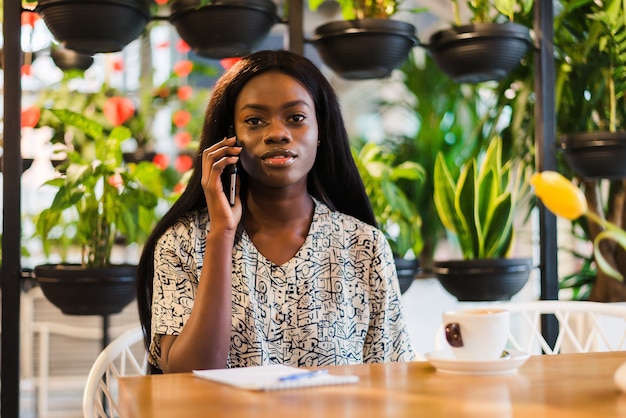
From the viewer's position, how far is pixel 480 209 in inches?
109

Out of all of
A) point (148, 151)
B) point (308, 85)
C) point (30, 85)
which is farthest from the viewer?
point (30, 85)

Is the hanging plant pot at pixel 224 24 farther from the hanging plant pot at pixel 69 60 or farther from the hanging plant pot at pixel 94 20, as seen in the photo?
the hanging plant pot at pixel 69 60

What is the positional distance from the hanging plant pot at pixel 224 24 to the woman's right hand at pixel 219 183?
26.4 inches

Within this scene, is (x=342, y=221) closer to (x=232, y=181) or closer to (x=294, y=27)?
(x=232, y=181)

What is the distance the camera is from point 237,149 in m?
1.68

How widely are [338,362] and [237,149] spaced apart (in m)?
0.44

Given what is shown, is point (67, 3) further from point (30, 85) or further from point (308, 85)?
point (30, 85)

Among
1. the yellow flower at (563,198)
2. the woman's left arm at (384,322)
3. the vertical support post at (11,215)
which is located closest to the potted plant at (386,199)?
the woman's left arm at (384,322)

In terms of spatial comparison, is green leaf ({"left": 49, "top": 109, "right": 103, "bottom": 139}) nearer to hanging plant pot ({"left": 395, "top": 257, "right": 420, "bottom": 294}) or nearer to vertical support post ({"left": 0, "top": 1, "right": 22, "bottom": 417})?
vertical support post ({"left": 0, "top": 1, "right": 22, "bottom": 417})

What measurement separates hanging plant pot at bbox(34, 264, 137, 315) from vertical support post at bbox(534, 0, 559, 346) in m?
1.18

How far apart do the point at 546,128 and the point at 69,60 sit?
1.99m

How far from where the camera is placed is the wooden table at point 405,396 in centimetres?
92

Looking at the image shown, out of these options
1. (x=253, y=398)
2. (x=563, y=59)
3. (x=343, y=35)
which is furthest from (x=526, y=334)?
(x=253, y=398)

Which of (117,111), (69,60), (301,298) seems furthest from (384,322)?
(69,60)
